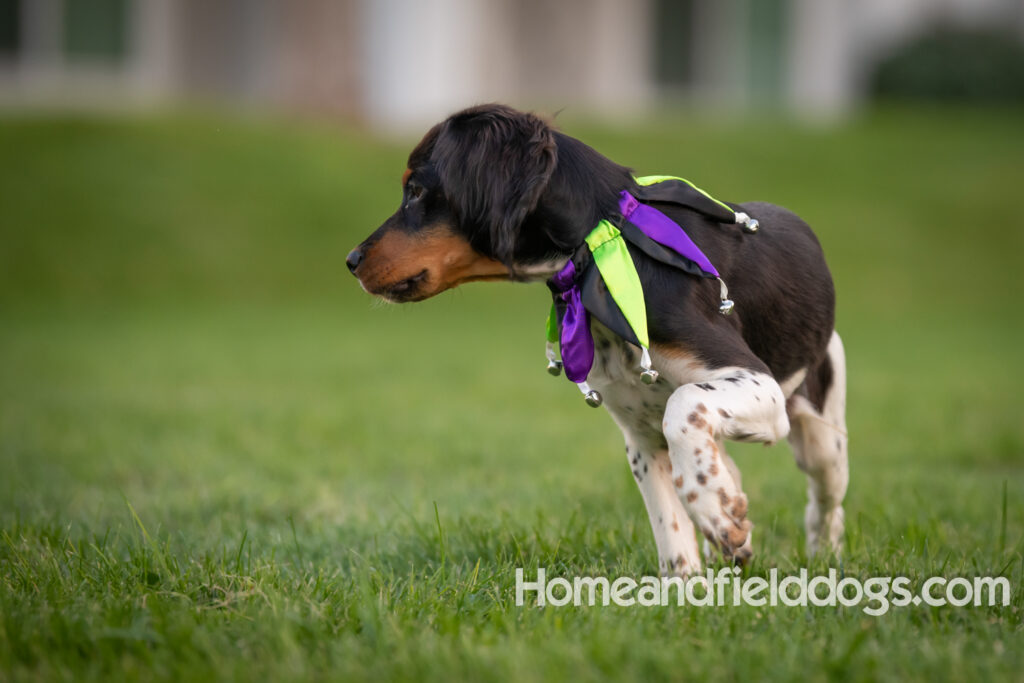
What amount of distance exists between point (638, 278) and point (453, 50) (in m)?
18.5

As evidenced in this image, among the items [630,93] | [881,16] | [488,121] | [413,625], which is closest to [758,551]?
[413,625]

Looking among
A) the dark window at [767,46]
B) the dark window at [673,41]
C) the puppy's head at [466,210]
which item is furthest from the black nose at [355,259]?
the dark window at [767,46]

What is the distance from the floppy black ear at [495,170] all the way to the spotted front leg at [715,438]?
71 centimetres

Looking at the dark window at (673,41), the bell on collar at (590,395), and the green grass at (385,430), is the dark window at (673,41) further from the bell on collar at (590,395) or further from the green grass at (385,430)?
the bell on collar at (590,395)

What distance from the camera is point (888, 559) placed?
140 inches

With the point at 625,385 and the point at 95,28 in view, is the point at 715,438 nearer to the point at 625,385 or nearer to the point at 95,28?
the point at 625,385

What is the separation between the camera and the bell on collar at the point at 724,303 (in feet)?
10.9

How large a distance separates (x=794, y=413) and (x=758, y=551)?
0.53 meters

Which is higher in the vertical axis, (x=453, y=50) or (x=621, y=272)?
(x=453, y=50)

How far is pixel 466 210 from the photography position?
3.35 metres

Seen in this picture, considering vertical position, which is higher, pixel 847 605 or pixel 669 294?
pixel 669 294

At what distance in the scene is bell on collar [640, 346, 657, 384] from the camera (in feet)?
10.3

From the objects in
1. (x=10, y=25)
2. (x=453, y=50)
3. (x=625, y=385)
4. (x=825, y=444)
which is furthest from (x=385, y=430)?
(x=10, y=25)

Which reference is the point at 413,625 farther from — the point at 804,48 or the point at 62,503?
the point at 804,48
